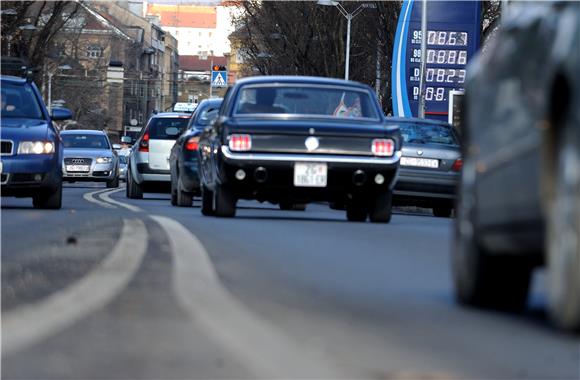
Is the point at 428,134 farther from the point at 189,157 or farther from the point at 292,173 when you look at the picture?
the point at 292,173

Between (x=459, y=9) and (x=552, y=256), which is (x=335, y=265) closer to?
(x=552, y=256)

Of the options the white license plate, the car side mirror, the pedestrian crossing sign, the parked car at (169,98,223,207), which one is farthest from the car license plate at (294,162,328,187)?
the pedestrian crossing sign

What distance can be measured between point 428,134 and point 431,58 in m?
28.3

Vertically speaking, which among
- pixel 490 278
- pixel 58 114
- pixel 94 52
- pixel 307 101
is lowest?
pixel 94 52

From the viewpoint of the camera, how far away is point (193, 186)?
22781 millimetres

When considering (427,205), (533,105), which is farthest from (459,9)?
(533,105)

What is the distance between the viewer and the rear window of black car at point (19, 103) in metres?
20.0

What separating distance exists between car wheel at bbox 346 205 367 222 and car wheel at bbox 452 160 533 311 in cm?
1011

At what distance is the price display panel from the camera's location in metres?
52.1

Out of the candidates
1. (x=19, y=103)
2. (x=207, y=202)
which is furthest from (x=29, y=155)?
(x=207, y=202)

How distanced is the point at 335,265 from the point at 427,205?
1432 centimetres

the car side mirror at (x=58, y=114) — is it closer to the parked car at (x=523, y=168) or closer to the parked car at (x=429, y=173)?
the parked car at (x=429, y=173)

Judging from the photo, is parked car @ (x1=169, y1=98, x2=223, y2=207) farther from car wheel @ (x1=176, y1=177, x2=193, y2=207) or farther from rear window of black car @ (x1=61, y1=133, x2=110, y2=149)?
rear window of black car @ (x1=61, y1=133, x2=110, y2=149)

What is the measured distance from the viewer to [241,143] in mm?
16406
